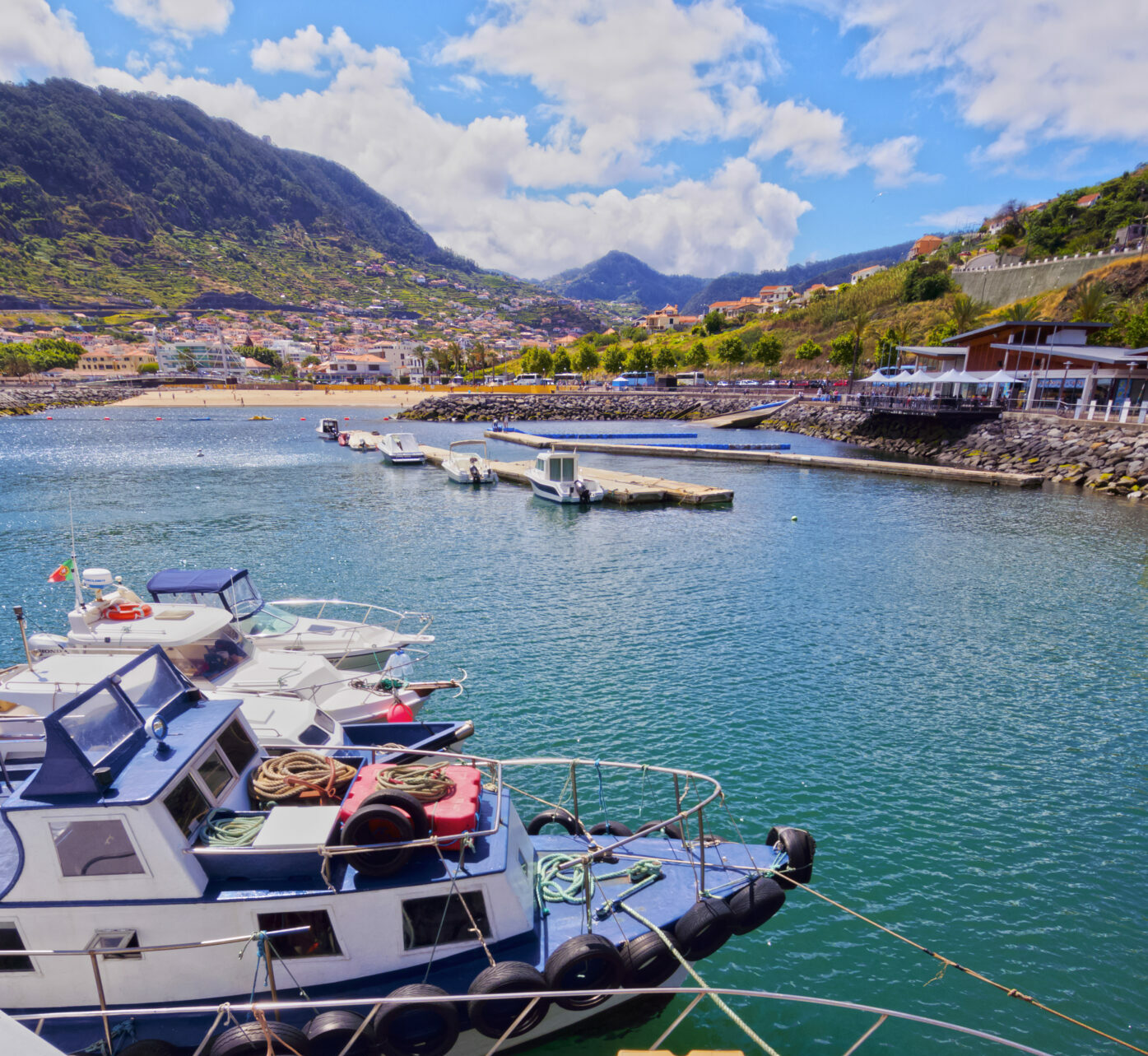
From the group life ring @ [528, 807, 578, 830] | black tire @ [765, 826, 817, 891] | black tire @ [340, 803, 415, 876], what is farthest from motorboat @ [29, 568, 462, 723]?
black tire @ [765, 826, 817, 891]

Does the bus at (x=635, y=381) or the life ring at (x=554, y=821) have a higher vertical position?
the bus at (x=635, y=381)

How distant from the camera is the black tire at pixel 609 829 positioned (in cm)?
1109

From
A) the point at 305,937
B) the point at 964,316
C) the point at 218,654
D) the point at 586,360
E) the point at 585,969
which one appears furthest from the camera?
the point at 586,360

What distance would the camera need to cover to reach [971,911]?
10672 millimetres

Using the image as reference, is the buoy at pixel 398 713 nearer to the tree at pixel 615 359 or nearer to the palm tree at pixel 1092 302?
the palm tree at pixel 1092 302

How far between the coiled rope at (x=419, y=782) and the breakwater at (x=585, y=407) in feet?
348

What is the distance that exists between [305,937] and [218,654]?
9296mm

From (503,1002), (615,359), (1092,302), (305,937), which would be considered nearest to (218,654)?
(305,937)

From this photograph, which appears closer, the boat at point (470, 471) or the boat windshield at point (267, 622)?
the boat windshield at point (267, 622)

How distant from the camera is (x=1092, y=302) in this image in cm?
8044

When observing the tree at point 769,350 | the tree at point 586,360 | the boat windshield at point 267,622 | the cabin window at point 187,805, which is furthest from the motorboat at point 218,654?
the tree at point 586,360

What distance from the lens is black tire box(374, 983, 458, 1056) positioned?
7.08 meters

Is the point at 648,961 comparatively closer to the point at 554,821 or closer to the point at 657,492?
the point at 554,821

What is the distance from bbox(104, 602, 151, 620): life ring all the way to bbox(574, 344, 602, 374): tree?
6175 inches
